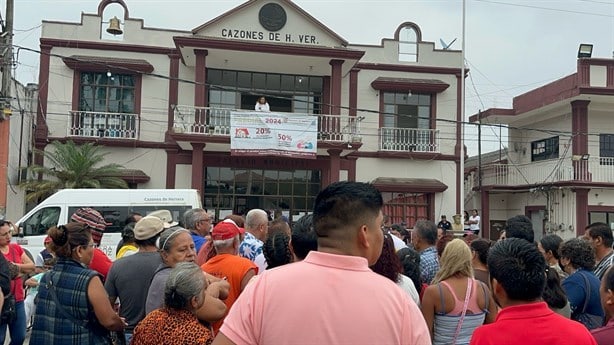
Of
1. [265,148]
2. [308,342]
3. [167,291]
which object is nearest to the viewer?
[308,342]

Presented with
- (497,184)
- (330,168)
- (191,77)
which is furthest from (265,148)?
(497,184)

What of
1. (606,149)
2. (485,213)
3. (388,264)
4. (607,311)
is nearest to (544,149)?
(606,149)

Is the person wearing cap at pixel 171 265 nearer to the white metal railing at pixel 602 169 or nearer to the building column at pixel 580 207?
the building column at pixel 580 207

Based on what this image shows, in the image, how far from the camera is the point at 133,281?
4.34m

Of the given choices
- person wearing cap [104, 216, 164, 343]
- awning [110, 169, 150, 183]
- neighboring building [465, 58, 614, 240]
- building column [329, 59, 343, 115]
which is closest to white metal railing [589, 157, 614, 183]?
neighboring building [465, 58, 614, 240]

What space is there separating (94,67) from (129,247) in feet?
46.7

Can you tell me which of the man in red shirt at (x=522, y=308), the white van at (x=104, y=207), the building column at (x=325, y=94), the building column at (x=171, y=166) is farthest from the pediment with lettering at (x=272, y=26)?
the man in red shirt at (x=522, y=308)

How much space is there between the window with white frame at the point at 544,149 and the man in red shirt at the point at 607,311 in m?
19.8

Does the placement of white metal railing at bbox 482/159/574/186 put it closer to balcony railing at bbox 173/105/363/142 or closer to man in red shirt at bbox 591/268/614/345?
balcony railing at bbox 173/105/363/142

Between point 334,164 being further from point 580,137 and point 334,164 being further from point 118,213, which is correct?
point 580,137

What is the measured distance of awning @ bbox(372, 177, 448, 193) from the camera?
65.5ft

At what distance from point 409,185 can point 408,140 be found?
1.75 metres

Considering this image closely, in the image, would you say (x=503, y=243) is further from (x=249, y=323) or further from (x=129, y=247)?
(x=129, y=247)

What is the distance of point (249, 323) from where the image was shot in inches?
70.2
